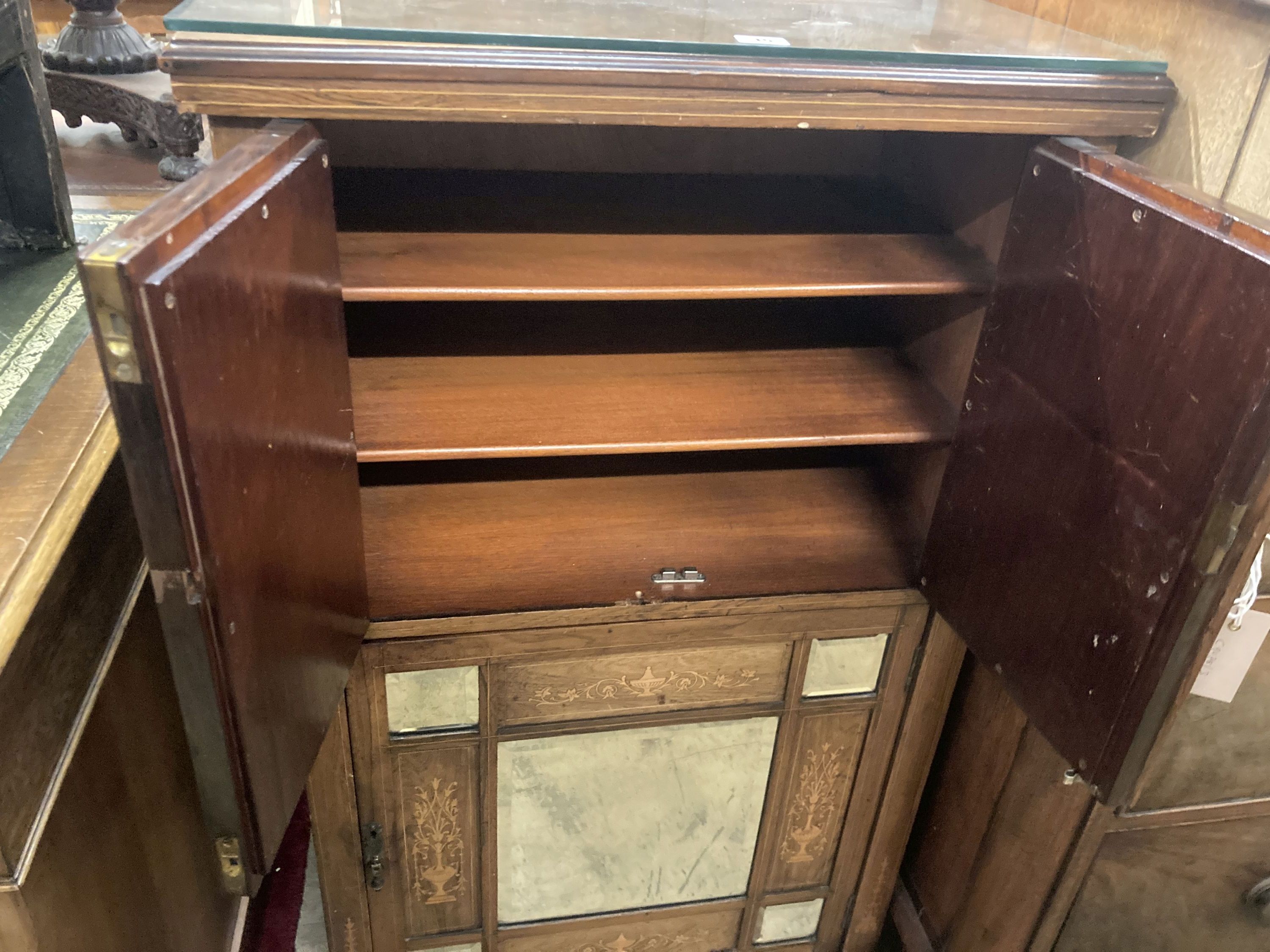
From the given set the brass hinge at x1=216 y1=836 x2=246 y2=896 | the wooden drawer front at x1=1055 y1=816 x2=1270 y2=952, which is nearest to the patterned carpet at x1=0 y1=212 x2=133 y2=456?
the brass hinge at x1=216 y1=836 x2=246 y2=896

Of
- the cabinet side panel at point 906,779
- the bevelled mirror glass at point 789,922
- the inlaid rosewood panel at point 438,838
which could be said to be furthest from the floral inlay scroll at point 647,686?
the bevelled mirror glass at point 789,922

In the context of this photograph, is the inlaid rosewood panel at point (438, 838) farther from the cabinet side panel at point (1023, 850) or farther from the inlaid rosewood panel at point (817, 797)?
the cabinet side panel at point (1023, 850)

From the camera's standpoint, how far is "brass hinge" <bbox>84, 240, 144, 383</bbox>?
1.57 ft

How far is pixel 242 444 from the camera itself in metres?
0.62

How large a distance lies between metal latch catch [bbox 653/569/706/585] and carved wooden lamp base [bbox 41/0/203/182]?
94 cm

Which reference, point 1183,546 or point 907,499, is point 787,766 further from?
point 1183,546

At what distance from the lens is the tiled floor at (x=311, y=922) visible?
59.7 inches

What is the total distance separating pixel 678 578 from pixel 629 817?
1.33 ft

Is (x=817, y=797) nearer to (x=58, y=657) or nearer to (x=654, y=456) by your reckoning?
(x=654, y=456)

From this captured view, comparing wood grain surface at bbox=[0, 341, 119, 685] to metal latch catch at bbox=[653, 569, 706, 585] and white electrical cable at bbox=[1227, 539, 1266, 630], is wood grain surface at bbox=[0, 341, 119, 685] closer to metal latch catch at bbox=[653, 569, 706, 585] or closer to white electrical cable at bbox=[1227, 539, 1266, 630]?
metal latch catch at bbox=[653, 569, 706, 585]

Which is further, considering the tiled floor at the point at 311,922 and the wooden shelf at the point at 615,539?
the tiled floor at the point at 311,922

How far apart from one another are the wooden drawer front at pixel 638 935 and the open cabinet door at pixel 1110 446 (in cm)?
67

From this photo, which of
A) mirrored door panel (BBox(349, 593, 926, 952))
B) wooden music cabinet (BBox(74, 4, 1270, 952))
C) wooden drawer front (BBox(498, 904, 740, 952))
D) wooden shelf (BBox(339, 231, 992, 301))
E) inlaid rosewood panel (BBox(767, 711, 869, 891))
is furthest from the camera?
wooden drawer front (BBox(498, 904, 740, 952))

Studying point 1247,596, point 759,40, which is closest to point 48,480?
point 759,40
